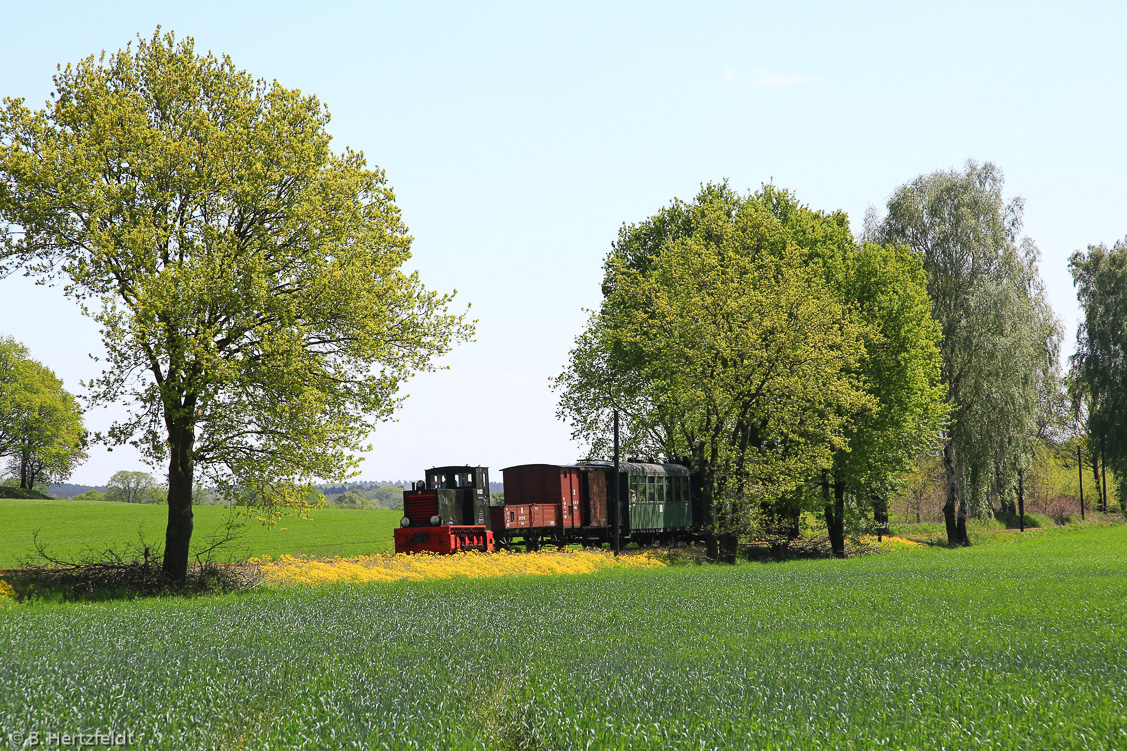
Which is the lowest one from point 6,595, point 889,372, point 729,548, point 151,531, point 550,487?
point 729,548

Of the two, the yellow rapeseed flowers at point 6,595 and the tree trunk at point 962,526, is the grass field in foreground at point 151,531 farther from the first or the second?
the tree trunk at point 962,526

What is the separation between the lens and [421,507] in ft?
92.7

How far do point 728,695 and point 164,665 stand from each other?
4.97m

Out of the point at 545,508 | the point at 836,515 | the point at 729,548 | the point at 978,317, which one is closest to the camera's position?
the point at 729,548

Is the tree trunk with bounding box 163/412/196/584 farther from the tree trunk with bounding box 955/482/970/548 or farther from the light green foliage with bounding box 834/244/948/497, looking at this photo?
the tree trunk with bounding box 955/482/970/548

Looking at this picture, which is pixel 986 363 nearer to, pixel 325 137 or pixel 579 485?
pixel 579 485

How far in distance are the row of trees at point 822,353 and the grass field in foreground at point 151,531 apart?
1344cm

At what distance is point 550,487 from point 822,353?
11.6 m

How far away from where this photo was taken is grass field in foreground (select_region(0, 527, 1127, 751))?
523 cm

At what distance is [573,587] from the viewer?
16250mm

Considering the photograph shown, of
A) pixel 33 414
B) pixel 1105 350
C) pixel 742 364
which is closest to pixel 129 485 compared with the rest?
pixel 33 414

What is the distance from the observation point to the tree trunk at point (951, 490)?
130 feet

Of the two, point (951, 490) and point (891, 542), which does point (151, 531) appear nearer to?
point (891, 542)

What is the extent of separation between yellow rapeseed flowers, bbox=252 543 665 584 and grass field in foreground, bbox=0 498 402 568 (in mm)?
5666
